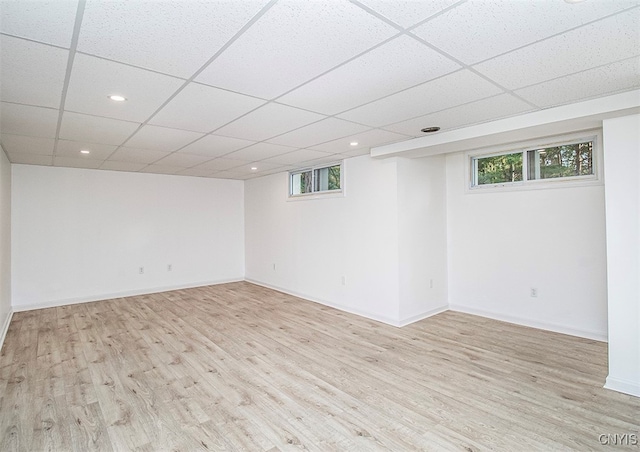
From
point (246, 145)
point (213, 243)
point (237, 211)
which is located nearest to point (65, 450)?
point (246, 145)

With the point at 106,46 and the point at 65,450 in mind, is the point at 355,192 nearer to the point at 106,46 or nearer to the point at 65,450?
the point at 106,46

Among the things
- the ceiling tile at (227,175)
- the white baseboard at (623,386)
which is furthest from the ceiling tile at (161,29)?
the ceiling tile at (227,175)

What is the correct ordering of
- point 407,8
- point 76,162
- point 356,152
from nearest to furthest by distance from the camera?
point 407,8 → point 356,152 → point 76,162

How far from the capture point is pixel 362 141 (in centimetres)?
399

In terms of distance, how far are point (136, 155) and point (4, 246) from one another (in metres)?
2.05

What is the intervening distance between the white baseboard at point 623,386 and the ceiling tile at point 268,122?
Answer: 10.9 feet

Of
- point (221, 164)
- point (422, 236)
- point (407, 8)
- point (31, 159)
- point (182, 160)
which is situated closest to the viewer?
point (407, 8)

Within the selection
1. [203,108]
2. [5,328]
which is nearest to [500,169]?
[203,108]

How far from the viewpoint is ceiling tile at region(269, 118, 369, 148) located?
128 inches

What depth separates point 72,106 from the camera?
106 inches

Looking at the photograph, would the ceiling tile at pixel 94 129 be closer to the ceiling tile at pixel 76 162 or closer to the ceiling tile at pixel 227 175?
the ceiling tile at pixel 76 162

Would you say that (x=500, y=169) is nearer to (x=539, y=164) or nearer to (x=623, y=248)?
(x=539, y=164)

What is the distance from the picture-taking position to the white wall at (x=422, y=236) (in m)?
4.45

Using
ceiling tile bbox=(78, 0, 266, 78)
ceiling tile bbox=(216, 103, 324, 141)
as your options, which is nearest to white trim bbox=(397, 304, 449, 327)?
ceiling tile bbox=(216, 103, 324, 141)
